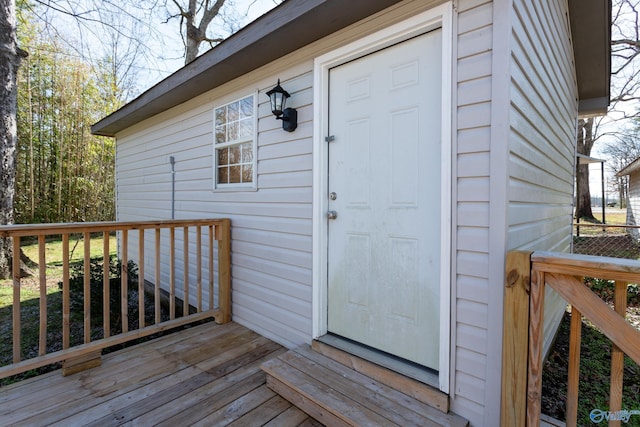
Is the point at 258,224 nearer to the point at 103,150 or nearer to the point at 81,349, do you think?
the point at 81,349

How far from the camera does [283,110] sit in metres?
2.56

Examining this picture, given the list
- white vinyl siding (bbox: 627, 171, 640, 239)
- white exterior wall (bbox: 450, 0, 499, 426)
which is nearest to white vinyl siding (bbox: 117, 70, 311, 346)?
white exterior wall (bbox: 450, 0, 499, 426)

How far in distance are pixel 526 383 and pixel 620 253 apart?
759 cm

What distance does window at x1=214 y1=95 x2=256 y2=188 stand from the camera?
3.08m

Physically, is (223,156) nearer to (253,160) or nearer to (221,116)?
(221,116)

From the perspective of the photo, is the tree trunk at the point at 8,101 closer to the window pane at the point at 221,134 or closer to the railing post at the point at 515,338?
the window pane at the point at 221,134

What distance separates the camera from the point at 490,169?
155 centimetres

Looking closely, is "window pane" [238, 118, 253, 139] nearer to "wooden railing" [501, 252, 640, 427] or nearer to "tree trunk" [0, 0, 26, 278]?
"wooden railing" [501, 252, 640, 427]

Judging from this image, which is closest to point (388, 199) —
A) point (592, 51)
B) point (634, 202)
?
point (592, 51)

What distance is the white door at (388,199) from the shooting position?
1.85m

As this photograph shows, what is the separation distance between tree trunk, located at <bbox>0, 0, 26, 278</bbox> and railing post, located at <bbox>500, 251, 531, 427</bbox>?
21.5 feet

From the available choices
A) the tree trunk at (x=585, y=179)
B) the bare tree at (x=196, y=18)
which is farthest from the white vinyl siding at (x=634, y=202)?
the bare tree at (x=196, y=18)

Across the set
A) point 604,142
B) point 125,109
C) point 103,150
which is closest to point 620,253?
point 125,109

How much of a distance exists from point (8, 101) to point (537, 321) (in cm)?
699
